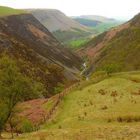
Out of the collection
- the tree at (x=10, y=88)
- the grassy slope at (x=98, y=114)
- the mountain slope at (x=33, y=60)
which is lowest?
the grassy slope at (x=98, y=114)

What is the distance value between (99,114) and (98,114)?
19cm

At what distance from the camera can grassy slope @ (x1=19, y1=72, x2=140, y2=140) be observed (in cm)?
4247

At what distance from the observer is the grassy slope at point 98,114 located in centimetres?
4247

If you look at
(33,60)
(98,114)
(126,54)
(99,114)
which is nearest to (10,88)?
(98,114)

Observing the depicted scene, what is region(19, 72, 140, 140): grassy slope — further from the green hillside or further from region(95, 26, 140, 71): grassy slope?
region(95, 26, 140, 71): grassy slope

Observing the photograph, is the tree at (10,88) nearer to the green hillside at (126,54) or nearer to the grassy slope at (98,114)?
the grassy slope at (98,114)

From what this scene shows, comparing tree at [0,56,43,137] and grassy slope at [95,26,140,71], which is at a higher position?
grassy slope at [95,26,140,71]

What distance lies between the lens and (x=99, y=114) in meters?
57.6

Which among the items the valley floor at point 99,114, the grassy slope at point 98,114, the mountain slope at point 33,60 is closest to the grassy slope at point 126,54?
the mountain slope at point 33,60

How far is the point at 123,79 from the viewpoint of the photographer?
87.2 m

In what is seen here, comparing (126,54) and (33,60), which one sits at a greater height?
(126,54)

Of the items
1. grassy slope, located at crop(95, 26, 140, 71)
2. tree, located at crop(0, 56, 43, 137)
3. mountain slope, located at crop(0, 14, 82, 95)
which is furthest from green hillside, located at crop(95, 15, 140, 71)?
tree, located at crop(0, 56, 43, 137)

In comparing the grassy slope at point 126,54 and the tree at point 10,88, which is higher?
the grassy slope at point 126,54

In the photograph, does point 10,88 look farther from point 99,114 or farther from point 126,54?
point 126,54
